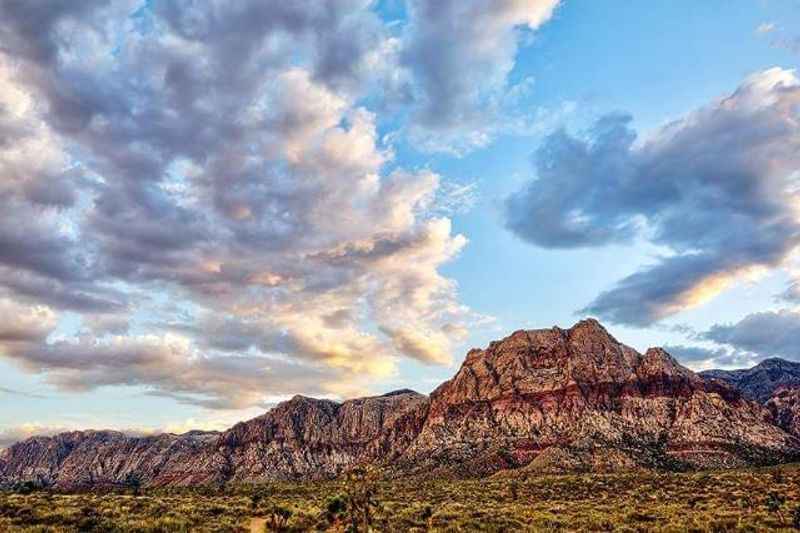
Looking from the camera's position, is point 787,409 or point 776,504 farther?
point 787,409

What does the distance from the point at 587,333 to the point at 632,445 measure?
6750 cm

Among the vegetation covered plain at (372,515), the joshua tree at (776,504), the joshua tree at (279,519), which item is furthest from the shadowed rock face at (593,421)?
the joshua tree at (279,519)

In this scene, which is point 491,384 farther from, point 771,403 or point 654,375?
point 771,403

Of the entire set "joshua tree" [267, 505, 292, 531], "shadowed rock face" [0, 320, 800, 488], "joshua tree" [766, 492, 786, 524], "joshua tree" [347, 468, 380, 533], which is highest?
"shadowed rock face" [0, 320, 800, 488]

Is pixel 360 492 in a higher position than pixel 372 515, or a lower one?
higher

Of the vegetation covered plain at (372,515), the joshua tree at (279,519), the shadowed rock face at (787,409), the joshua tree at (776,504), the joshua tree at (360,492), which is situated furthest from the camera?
the shadowed rock face at (787,409)

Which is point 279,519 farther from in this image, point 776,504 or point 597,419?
point 597,419

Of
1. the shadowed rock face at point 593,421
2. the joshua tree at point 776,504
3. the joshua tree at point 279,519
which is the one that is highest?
the shadowed rock face at point 593,421

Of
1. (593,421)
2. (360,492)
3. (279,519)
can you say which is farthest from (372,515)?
(593,421)

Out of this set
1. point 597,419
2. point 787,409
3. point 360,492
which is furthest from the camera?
point 787,409

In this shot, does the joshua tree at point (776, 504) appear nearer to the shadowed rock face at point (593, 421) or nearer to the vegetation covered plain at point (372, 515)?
the vegetation covered plain at point (372, 515)

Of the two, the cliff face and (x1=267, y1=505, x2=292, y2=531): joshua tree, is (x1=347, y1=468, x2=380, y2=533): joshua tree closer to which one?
(x1=267, y1=505, x2=292, y2=531): joshua tree

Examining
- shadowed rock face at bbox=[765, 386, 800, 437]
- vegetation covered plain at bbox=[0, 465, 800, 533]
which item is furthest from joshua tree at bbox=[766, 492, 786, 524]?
shadowed rock face at bbox=[765, 386, 800, 437]

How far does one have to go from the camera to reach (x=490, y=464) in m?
137
